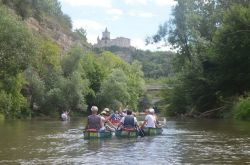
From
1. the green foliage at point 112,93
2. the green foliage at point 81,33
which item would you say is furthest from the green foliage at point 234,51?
the green foliage at point 81,33

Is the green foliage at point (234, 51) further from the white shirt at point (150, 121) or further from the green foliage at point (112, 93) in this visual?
the green foliage at point (112, 93)

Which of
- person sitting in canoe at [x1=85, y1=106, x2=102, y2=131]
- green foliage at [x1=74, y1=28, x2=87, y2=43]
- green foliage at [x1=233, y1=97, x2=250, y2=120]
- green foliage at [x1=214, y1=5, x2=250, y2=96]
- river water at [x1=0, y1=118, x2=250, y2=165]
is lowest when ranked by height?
river water at [x1=0, y1=118, x2=250, y2=165]

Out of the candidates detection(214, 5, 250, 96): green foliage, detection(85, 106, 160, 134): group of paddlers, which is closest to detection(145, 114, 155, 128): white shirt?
detection(85, 106, 160, 134): group of paddlers

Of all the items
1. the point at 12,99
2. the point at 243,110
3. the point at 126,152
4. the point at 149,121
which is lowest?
the point at 126,152

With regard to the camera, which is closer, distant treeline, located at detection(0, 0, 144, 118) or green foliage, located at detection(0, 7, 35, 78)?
green foliage, located at detection(0, 7, 35, 78)

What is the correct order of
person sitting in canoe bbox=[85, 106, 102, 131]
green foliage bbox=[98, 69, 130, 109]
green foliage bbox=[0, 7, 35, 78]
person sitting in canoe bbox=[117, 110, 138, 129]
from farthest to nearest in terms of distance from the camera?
green foliage bbox=[98, 69, 130, 109]
green foliage bbox=[0, 7, 35, 78]
person sitting in canoe bbox=[117, 110, 138, 129]
person sitting in canoe bbox=[85, 106, 102, 131]

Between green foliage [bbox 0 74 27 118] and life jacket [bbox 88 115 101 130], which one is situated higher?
green foliage [bbox 0 74 27 118]

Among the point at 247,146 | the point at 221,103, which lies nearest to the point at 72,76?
the point at 221,103

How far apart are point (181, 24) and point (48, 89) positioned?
2250 centimetres

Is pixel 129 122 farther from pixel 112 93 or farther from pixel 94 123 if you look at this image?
pixel 112 93

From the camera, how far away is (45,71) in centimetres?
7088

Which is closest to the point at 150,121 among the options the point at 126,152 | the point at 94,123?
the point at 94,123

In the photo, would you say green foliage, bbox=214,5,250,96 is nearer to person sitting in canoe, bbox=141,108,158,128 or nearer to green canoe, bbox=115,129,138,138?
person sitting in canoe, bbox=141,108,158,128

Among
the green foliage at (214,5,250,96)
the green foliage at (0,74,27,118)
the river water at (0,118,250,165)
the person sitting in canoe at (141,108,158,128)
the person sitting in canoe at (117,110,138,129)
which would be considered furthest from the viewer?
the green foliage at (0,74,27,118)
